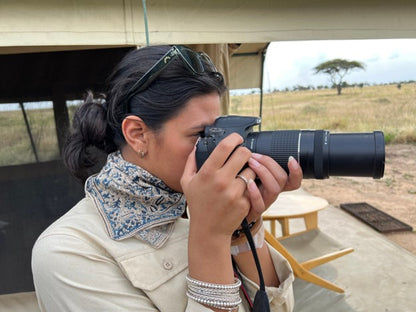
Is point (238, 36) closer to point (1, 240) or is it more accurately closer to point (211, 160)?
point (211, 160)

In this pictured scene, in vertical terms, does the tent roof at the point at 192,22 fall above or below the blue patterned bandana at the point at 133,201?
above

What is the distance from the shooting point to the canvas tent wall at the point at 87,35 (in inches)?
66.0

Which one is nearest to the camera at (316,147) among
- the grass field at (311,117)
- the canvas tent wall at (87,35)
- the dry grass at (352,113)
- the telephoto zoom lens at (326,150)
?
the telephoto zoom lens at (326,150)

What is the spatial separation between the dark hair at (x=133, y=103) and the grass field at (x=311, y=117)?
163cm

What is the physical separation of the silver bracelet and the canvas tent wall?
1402 millimetres

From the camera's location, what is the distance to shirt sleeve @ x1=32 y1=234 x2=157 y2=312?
660 mm

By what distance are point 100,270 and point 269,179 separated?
383 mm

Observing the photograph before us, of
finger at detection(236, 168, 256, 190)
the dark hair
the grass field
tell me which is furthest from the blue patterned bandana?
the grass field

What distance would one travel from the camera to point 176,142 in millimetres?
797

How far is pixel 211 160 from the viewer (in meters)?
0.68

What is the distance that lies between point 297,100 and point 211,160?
73.5ft

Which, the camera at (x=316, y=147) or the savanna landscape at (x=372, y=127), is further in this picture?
the savanna landscape at (x=372, y=127)

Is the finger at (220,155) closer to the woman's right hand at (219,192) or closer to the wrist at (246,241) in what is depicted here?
the woman's right hand at (219,192)

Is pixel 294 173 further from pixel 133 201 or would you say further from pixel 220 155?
pixel 133 201
